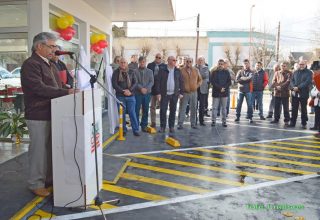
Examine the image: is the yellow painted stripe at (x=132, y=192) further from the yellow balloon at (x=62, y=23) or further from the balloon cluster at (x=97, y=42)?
the balloon cluster at (x=97, y=42)

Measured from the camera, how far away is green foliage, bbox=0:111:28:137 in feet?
23.5

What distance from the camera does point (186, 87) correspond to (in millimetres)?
9516

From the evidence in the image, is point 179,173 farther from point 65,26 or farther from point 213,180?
point 65,26

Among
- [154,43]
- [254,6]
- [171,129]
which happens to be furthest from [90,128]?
[154,43]

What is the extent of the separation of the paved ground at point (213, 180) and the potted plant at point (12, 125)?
4.22ft

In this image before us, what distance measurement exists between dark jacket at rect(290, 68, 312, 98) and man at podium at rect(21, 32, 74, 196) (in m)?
7.94

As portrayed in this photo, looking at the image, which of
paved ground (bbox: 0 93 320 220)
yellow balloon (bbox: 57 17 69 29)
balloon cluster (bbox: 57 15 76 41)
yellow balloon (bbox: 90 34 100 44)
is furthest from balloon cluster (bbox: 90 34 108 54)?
paved ground (bbox: 0 93 320 220)

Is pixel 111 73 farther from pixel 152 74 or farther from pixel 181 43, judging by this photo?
pixel 181 43

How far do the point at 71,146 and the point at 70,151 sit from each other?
0.06 meters

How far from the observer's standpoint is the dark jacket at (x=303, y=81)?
10016mm

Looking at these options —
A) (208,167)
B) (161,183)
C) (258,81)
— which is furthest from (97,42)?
(161,183)

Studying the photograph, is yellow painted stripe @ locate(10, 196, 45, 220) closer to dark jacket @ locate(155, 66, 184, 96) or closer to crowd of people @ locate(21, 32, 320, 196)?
crowd of people @ locate(21, 32, 320, 196)

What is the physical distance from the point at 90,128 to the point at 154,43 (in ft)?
157

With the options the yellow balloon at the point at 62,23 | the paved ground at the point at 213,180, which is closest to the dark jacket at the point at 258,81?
the paved ground at the point at 213,180
